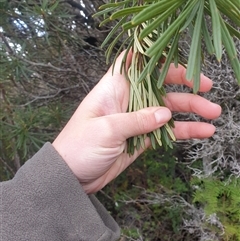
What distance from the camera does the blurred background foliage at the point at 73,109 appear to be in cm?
119

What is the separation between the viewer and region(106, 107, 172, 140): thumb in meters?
0.72

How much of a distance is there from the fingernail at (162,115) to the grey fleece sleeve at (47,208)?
0.26m

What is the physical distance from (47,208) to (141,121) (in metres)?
0.30

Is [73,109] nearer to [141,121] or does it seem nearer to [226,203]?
[226,203]

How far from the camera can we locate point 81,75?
5.27 ft

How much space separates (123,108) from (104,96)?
0.06 metres

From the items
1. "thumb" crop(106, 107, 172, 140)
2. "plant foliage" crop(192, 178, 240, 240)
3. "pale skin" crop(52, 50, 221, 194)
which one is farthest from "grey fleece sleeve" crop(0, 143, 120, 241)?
"plant foliage" crop(192, 178, 240, 240)

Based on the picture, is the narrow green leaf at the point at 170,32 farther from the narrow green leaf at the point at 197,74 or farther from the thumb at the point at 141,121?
the thumb at the point at 141,121

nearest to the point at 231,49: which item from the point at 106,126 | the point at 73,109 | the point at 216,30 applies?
the point at 216,30

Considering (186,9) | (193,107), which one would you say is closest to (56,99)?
(193,107)

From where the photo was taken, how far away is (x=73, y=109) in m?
1.61

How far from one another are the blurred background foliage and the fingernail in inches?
15.9

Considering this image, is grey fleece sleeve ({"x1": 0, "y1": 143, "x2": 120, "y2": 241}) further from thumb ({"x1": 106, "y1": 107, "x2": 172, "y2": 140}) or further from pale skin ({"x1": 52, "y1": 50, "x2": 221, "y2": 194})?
thumb ({"x1": 106, "y1": 107, "x2": 172, "y2": 140})

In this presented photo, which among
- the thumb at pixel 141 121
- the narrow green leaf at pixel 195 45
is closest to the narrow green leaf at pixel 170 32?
the narrow green leaf at pixel 195 45
